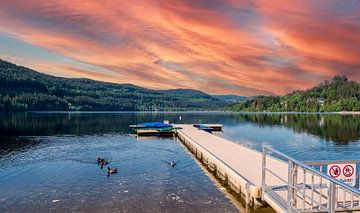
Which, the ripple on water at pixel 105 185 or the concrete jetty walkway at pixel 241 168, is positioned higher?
the concrete jetty walkway at pixel 241 168

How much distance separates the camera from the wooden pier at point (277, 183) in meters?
10.2

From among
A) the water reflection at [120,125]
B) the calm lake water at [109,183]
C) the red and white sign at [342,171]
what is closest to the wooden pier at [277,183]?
the red and white sign at [342,171]

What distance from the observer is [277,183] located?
14781 mm

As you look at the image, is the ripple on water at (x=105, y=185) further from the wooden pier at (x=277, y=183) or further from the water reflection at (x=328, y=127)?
the water reflection at (x=328, y=127)

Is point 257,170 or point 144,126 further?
point 144,126

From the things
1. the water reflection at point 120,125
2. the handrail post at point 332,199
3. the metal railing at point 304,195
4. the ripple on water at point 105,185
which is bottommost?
the ripple on water at point 105,185

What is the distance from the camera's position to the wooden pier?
10.2 metres

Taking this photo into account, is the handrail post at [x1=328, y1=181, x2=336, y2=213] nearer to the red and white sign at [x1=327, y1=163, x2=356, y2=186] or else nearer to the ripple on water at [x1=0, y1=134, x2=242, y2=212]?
the red and white sign at [x1=327, y1=163, x2=356, y2=186]

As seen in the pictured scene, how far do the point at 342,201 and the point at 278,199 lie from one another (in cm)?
218

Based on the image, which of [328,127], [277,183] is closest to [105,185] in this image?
[277,183]

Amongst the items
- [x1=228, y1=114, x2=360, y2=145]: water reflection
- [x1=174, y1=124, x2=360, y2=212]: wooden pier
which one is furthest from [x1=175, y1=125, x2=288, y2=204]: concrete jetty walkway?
[x1=228, y1=114, x2=360, y2=145]: water reflection

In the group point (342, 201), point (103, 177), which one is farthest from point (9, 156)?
point (342, 201)

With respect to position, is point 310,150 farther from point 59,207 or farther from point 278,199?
point 59,207

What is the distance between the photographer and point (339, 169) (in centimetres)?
1015
